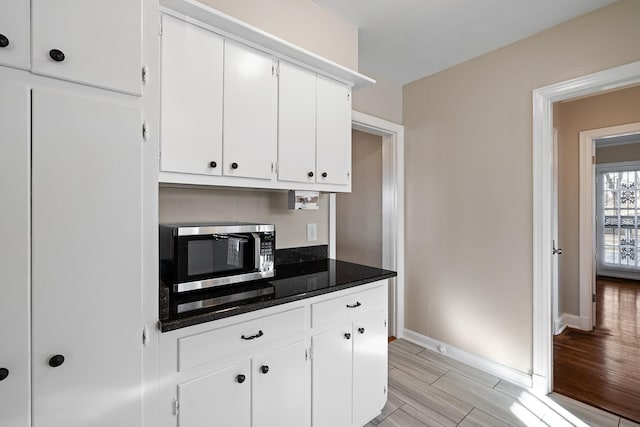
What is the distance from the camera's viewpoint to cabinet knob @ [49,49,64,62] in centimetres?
90

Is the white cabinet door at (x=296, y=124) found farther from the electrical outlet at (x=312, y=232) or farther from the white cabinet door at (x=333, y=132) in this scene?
the electrical outlet at (x=312, y=232)

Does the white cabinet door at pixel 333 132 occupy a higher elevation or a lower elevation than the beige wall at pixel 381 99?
lower

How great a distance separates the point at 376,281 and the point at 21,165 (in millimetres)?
→ 1659

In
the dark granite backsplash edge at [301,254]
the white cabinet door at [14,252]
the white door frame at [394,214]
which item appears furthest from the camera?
the white door frame at [394,214]

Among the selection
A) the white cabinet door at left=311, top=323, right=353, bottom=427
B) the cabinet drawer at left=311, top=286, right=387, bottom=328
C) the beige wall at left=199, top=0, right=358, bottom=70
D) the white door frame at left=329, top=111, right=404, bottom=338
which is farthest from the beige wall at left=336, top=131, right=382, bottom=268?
the white cabinet door at left=311, top=323, right=353, bottom=427

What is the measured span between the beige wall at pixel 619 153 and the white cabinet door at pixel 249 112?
721 centimetres

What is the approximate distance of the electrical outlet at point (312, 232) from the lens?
2.31 m

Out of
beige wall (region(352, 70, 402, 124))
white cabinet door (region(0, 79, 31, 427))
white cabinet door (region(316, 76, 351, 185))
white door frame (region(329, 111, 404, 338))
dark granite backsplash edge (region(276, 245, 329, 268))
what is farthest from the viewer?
white door frame (region(329, 111, 404, 338))

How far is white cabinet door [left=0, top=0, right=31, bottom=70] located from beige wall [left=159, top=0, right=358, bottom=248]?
0.85 metres


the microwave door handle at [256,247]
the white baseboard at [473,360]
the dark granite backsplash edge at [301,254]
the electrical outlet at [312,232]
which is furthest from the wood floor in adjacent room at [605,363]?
the microwave door handle at [256,247]

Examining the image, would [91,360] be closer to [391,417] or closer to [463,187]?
[391,417]

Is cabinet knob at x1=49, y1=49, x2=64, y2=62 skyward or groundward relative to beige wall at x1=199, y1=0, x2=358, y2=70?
groundward

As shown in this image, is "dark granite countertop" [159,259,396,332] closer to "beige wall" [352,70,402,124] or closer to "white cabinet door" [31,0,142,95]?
"white cabinet door" [31,0,142,95]

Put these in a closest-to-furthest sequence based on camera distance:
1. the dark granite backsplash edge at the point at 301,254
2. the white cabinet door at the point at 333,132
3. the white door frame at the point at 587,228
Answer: the white cabinet door at the point at 333,132 → the dark granite backsplash edge at the point at 301,254 → the white door frame at the point at 587,228
